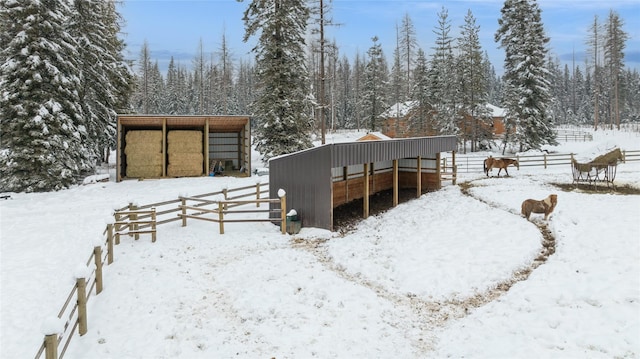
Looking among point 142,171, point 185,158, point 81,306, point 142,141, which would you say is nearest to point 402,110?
point 185,158

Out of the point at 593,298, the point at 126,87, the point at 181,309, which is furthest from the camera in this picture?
the point at 126,87

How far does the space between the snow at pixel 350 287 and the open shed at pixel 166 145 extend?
8147 mm

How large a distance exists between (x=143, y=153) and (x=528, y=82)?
31244 mm

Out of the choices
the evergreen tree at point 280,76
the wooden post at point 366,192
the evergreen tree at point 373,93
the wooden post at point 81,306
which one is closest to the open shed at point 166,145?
the evergreen tree at point 280,76

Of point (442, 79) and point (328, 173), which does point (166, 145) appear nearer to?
point (328, 173)

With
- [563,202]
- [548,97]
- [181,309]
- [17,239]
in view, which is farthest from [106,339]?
[548,97]

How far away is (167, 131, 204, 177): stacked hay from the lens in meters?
22.6

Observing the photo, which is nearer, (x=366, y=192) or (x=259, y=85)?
(x=366, y=192)

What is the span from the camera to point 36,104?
62.3ft

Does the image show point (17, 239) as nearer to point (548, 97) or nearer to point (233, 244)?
point (233, 244)

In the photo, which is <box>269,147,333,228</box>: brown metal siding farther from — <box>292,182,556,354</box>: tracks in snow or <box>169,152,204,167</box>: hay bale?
<box>169,152,204,167</box>: hay bale

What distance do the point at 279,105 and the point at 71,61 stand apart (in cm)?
1188

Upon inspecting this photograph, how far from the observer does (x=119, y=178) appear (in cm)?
2170

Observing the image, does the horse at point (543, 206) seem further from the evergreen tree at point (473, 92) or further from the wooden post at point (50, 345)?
the evergreen tree at point (473, 92)
